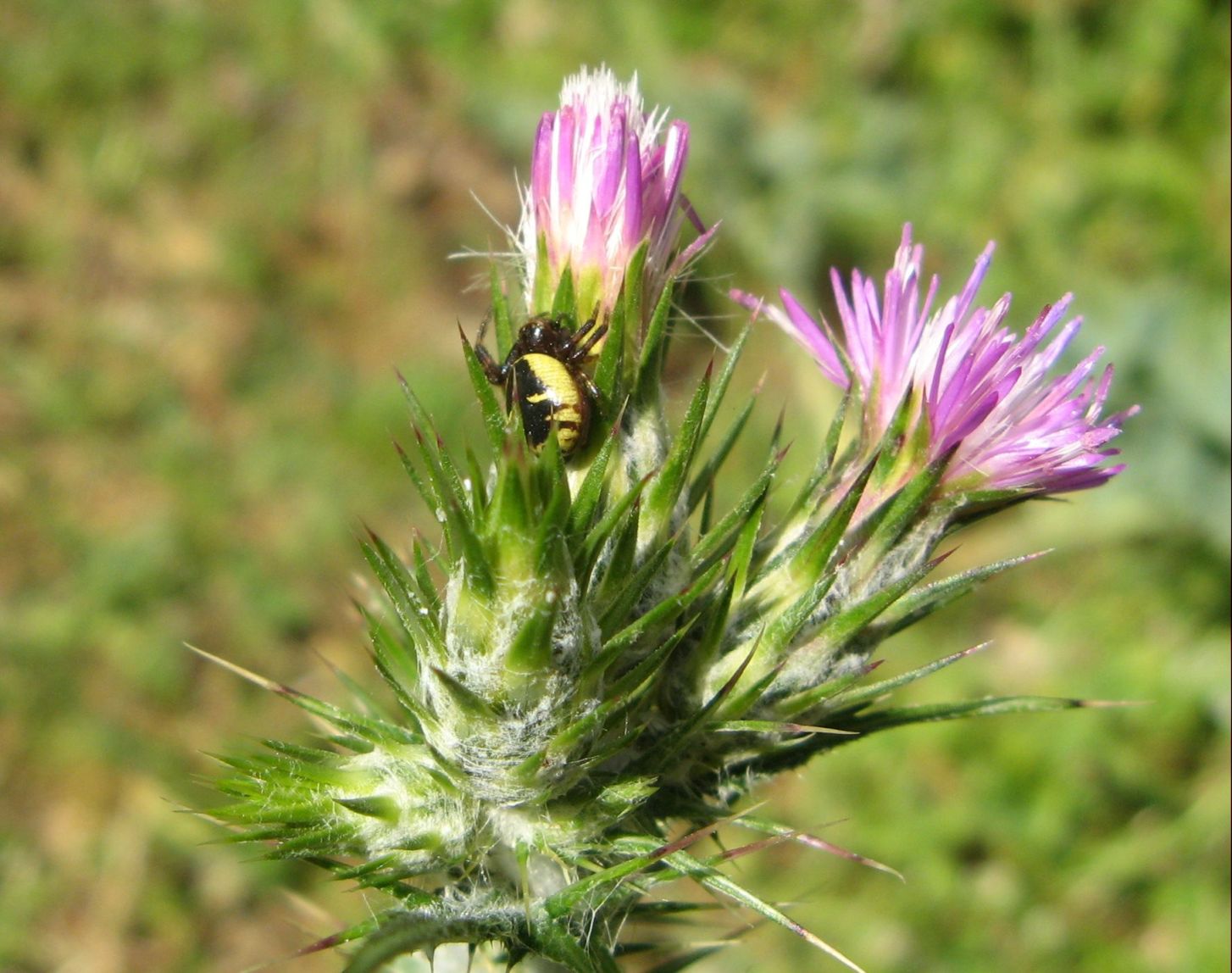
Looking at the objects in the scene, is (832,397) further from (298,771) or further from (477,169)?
(298,771)

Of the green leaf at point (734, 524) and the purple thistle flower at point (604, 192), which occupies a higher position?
the purple thistle flower at point (604, 192)

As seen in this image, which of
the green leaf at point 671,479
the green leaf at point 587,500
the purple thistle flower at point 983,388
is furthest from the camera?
the purple thistle flower at point 983,388

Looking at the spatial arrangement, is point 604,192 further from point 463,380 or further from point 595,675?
point 463,380

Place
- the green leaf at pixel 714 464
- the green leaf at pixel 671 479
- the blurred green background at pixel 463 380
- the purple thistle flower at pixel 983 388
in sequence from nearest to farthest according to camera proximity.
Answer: the green leaf at pixel 671 479, the purple thistle flower at pixel 983 388, the green leaf at pixel 714 464, the blurred green background at pixel 463 380

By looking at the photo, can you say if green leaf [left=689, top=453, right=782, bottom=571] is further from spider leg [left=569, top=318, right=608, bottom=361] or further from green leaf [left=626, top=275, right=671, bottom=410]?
spider leg [left=569, top=318, right=608, bottom=361]

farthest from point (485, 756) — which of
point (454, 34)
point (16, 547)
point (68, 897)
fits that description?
point (454, 34)

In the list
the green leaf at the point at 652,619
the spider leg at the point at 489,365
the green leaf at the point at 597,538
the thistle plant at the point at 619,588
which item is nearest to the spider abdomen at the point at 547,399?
the thistle plant at the point at 619,588

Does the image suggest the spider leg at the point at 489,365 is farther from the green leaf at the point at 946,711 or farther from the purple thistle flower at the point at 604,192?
the green leaf at the point at 946,711

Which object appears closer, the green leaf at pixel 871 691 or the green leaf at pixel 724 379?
the green leaf at pixel 871 691
